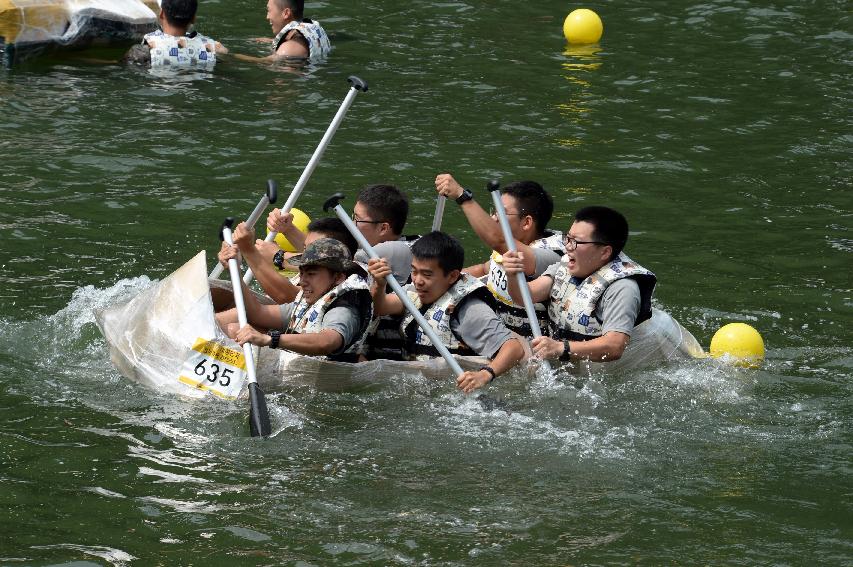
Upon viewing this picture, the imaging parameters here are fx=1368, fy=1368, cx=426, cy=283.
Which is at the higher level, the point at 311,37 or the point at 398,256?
the point at 398,256

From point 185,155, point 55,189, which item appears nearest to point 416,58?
point 185,155

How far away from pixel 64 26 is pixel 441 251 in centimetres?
783

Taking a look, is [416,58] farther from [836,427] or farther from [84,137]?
[836,427]

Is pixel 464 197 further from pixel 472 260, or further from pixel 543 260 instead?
pixel 472 260

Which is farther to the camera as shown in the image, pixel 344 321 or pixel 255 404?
pixel 344 321

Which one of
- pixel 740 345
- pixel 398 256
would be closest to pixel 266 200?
pixel 398 256

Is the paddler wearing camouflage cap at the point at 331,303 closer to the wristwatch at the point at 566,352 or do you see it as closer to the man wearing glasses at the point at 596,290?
the man wearing glasses at the point at 596,290

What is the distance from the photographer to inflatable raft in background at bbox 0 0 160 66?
13.3 m

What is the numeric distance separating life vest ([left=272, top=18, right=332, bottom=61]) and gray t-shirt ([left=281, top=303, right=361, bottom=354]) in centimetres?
766

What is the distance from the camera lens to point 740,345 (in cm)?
799

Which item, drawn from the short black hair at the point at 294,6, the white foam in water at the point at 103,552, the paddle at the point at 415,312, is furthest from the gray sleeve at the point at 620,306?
the short black hair at the point at 294,6

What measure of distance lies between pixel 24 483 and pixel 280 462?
3.89ft

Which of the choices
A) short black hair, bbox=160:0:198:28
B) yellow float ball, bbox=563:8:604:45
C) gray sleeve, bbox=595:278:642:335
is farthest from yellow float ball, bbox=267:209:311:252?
yellow float ball, bbox=563:8:604:45

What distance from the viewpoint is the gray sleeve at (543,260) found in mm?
7977
